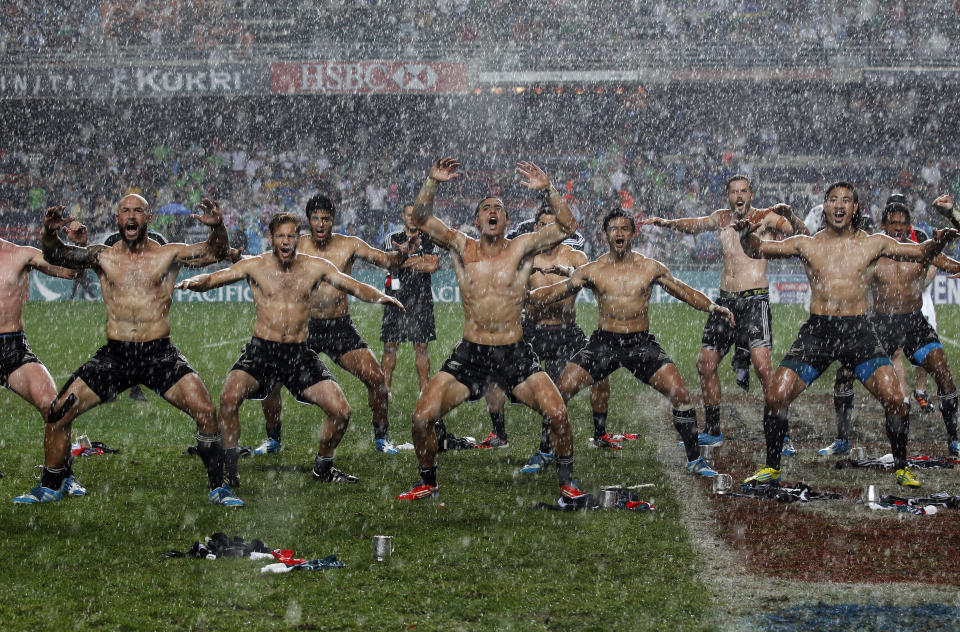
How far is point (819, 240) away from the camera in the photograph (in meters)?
8.32

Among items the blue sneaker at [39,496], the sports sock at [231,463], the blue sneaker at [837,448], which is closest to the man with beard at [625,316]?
the blue sneaker at [837,448]

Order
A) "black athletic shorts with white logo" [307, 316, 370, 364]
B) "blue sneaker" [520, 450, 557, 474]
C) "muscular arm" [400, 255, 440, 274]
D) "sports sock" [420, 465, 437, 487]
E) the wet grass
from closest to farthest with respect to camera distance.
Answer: the wet grass < "sports sock" [420, 465, 437, 487] < "blue sneaker" [520, 450, 557, 474] < "black athletic shorts with white logo" [307, 316, 370, 364] < "muscular arm" [400, 255, 440, 274]

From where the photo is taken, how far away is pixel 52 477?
7898mm

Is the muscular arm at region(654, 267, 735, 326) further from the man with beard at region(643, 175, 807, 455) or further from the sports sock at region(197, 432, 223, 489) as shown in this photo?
the sports sock at region(197, 432, 223, 489)

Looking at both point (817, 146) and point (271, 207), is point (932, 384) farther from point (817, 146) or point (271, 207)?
point (271, 207)

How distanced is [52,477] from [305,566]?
103 inches

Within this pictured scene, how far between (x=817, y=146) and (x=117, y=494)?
78.5ft

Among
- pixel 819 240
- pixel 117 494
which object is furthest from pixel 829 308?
pixel 117 494

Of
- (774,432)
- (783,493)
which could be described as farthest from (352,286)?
(783,493)

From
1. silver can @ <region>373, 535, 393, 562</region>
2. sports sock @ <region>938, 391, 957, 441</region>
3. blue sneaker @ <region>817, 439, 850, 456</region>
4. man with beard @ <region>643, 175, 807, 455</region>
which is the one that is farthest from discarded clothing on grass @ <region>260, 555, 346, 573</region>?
sports sock @ <region>938, 391, 957, 441</region>

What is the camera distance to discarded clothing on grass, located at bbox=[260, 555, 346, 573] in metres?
6.19

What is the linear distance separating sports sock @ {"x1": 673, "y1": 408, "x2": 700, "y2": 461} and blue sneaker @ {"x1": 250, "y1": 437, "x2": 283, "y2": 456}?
344 centimetres

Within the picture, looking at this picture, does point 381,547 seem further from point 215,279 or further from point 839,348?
point 839,348

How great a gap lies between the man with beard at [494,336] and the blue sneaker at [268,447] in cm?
226
